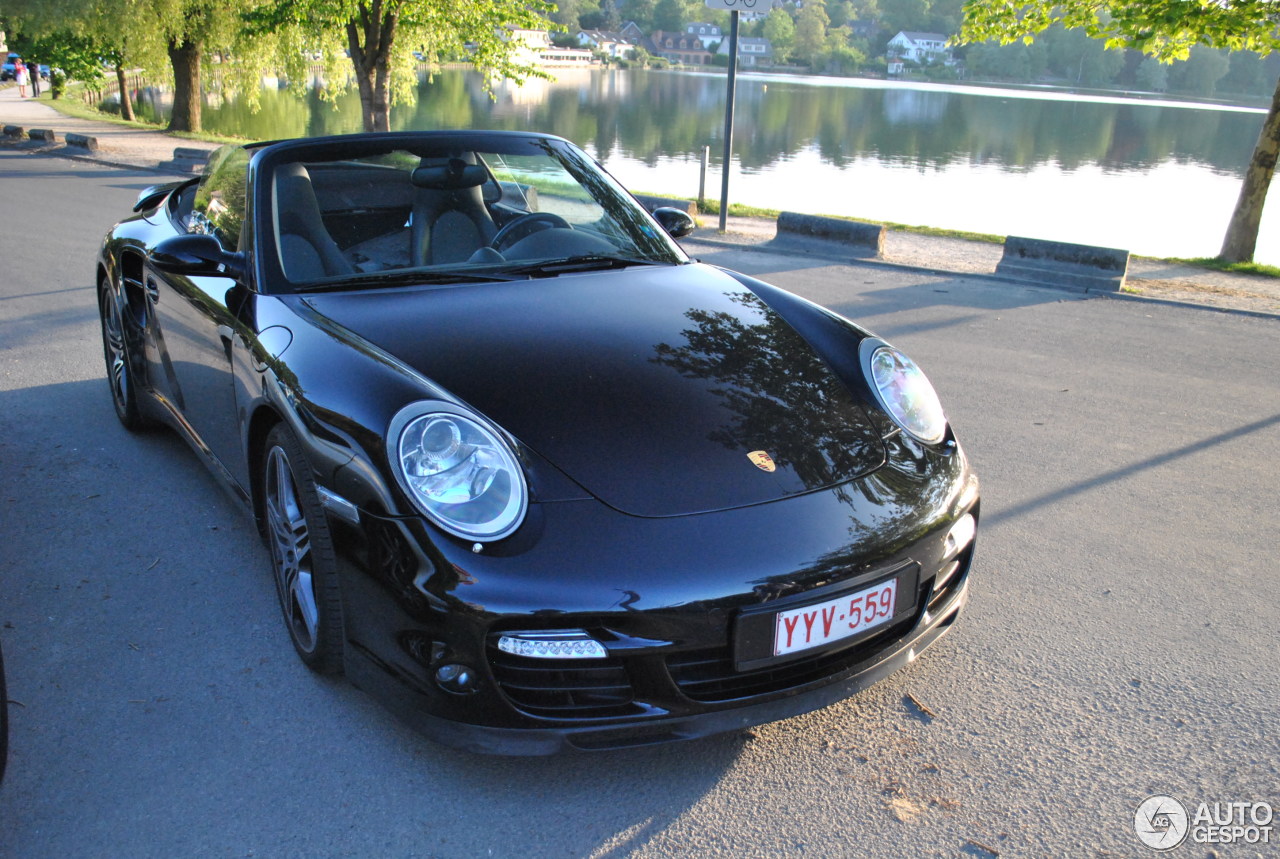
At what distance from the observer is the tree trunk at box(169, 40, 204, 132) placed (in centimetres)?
2244

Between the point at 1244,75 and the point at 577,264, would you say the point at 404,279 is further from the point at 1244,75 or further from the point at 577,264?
the point at 1244,75

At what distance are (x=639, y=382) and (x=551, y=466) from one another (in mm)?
447

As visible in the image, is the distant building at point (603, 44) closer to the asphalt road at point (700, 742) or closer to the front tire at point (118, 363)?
the front tire at point (118, 363)

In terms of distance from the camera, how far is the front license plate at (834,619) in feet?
7.00

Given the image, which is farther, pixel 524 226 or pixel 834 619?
pixel 524 226

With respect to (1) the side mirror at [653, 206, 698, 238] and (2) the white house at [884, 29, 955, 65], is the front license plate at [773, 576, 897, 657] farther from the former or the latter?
(2) the white house at [884, 29, 955, 65]

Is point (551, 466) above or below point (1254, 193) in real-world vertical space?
above

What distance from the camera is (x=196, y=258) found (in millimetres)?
3066

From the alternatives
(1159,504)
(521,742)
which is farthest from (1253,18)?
(521,742)

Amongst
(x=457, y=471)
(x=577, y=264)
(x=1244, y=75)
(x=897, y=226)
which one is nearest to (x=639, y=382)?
(x=457, y=471)

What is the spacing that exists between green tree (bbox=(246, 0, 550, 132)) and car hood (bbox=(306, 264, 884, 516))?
14.6m

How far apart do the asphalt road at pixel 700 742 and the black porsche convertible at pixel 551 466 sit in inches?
8.1

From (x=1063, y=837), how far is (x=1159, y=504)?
226cm

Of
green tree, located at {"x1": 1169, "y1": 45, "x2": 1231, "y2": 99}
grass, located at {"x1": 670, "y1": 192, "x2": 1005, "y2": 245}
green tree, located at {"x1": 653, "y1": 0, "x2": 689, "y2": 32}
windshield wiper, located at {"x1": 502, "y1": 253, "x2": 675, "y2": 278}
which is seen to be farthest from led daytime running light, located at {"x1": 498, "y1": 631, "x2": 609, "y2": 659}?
green tree, located at {"x1": 653, "y1": 0, "x2": 689, "y2": 32}
